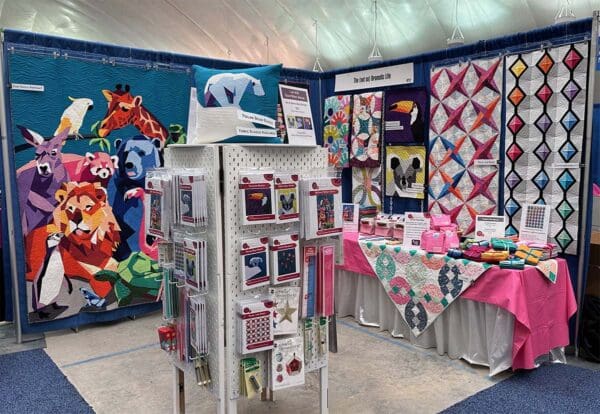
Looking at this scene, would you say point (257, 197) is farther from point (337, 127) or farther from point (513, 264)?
point (337, 127)

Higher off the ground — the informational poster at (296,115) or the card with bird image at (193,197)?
the informational poster at (296,115)

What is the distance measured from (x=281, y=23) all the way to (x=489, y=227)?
3430mm

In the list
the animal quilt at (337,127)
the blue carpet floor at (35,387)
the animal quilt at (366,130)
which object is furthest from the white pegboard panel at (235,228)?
the animal quilt at (337,127)

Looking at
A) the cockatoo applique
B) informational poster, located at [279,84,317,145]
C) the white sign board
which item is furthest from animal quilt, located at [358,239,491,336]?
the cockatoo applique

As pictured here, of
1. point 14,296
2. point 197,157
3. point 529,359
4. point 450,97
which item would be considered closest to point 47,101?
point 14,296

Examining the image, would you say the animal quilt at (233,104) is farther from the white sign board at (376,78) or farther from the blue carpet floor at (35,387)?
the white sign board at (376,78)

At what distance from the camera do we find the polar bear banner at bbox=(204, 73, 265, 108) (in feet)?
6.44

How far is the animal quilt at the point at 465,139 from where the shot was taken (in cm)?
371

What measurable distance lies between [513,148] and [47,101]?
3310mm

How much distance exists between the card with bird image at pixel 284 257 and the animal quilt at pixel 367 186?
2661 millimetres

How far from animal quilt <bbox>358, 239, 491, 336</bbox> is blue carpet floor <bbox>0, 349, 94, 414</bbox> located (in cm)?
202

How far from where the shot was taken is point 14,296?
3.62m

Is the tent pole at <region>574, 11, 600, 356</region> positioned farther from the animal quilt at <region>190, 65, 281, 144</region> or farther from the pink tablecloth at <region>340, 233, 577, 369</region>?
the animal quilt at <region>190, 65, 281, 144</region>

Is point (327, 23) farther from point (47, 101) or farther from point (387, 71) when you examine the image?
point (47, 101)
